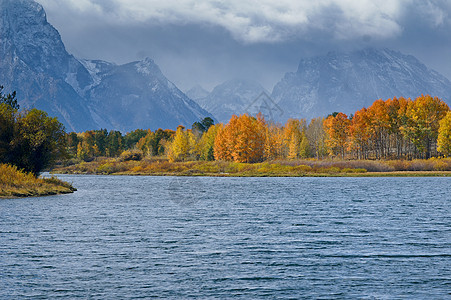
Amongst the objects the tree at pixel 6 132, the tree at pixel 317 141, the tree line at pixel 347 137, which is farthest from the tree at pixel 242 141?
the tree at pixel 6 132

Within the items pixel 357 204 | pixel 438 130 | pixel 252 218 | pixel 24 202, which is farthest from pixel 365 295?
pixel 438 130

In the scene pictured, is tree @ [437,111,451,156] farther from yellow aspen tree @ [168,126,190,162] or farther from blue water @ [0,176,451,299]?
yellow aspen tree @ [168,126,190,162]

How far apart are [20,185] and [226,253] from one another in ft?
137

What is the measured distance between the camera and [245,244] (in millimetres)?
27172

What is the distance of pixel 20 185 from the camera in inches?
2293

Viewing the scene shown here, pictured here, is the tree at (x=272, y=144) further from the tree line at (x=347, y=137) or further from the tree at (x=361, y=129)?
the tree at (x=361, y=129)

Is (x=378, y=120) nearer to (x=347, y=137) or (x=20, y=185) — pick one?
(x=347, y=137)

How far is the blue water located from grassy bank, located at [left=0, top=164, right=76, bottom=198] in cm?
1347

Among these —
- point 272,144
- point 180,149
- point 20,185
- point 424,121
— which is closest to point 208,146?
point 180,149

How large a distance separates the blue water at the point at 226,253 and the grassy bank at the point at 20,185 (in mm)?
13474

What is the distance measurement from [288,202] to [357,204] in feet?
24.0

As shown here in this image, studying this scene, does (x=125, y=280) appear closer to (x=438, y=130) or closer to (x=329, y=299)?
(x=329, y=299)

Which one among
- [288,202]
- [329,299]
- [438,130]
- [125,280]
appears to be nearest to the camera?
[329,299]

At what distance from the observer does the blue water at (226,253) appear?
59.8 ft
